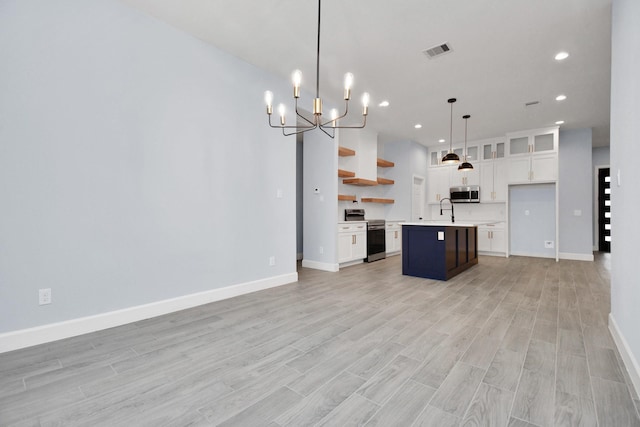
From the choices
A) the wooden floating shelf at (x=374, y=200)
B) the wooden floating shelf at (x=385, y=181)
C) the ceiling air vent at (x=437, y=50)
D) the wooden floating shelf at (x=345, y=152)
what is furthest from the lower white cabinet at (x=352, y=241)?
the ceiling air vent at (x=437, y=50)

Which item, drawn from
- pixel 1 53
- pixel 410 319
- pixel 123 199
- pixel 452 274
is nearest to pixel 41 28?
pixel 1 53

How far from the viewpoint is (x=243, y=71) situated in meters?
3.72

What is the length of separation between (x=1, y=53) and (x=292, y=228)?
3.24 meters

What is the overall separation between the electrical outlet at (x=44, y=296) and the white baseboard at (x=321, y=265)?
3695 mm

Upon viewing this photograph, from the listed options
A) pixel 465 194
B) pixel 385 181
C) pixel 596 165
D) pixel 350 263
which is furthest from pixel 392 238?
pixel 596 165

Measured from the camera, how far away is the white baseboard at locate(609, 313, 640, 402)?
168cm

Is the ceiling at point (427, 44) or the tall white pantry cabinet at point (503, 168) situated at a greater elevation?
the ceiling at point (427, 44)

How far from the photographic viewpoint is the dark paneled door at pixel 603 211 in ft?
26.9

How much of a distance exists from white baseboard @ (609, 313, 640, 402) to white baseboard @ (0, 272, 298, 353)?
3.39 metres

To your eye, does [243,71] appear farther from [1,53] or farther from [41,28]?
[1,53]

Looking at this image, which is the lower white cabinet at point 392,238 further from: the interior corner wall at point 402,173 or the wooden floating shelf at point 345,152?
the wooden floating shelf at point 345,152

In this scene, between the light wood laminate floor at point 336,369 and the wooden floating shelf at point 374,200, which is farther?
the wooden floating shelf at point 374,200

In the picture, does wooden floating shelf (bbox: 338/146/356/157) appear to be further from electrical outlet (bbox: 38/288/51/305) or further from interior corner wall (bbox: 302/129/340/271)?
electrical outlet (bbox: 38/288/51/305)

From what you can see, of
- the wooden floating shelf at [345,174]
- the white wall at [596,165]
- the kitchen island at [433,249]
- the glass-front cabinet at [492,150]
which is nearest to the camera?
the kitchen island at [433,249]
